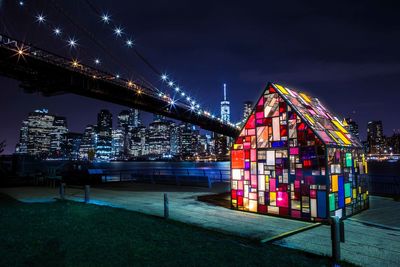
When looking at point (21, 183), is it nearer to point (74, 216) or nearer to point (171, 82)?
point (74, 216)

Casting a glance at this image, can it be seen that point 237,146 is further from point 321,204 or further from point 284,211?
point 321,204

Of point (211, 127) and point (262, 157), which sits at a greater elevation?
point (211, 127)

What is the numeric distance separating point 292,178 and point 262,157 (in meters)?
1.49

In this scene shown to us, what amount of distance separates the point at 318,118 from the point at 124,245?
332 inches

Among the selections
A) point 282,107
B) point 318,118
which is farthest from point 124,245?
point 318,118

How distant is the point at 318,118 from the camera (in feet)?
39.4

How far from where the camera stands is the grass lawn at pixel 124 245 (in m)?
6.26

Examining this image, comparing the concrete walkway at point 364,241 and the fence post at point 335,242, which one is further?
the concrete walkway at point 364,241

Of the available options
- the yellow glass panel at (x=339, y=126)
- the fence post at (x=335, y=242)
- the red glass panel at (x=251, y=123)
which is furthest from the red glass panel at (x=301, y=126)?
the fence post at (x=335, y=242)

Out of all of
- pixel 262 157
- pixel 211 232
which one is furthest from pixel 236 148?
pixel 211 232

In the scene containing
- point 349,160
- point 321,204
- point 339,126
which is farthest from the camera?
point 339,126

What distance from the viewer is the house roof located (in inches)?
428

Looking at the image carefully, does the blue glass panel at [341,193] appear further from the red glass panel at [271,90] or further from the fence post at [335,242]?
the fence post at [335,242]

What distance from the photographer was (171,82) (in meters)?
76.8
